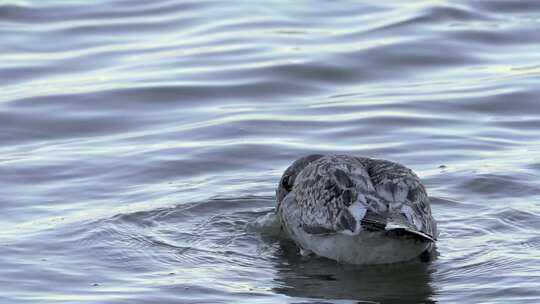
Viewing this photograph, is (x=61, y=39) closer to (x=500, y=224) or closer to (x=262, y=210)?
(x=262, y=210)

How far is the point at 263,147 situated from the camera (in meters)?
13.6

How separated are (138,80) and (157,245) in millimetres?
6032

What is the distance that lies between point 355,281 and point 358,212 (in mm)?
489

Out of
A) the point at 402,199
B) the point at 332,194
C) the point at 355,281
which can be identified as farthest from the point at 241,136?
the point at 355,281

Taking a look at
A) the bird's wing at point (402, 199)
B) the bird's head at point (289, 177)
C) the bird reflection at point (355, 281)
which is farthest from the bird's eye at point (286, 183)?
the bird reflection at point (355, 281)

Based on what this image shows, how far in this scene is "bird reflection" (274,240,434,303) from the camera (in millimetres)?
9578

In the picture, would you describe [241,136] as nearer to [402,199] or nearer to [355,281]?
[402,199]

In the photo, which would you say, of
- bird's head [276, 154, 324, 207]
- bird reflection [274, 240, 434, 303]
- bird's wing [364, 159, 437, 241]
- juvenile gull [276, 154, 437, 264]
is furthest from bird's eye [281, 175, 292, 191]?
bird reflection [274, 240, 434, 303]

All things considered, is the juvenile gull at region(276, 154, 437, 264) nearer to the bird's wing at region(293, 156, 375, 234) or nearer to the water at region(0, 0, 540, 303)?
the bird's wing at region(293, 156, 375, 234)

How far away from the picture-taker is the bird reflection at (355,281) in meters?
9.58

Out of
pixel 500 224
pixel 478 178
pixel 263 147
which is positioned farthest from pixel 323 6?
pixel 500 224

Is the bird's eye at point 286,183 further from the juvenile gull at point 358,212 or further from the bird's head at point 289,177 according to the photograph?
the juvenile gull at point 358,212

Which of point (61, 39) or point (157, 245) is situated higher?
point (61, 39)

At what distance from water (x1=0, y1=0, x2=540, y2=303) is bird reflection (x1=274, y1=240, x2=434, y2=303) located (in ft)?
0.07
